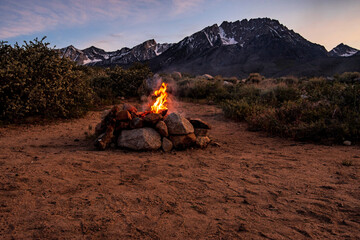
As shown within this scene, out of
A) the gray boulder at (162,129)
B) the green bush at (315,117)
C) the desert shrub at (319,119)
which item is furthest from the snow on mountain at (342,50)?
the gray boulder at (162,129)

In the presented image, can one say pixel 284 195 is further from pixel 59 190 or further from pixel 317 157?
pixel 59 190

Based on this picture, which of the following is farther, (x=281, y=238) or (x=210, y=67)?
(x=210, y=67)

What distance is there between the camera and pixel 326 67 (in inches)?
2191

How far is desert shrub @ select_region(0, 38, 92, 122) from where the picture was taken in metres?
7.21

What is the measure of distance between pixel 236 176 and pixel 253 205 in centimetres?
90

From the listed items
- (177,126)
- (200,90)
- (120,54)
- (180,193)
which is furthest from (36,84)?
(120,54)

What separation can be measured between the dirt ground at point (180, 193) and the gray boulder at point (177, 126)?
1.60 ft

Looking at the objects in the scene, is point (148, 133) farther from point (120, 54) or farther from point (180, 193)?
point (120, 54)

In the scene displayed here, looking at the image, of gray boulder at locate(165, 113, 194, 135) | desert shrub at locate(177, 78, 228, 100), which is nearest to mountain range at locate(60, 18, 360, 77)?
desert shrub at locate(177, 78, 228, 100)

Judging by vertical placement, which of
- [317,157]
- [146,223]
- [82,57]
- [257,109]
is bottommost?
[146,223]

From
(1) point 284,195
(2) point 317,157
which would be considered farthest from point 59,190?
(2) point 317,157

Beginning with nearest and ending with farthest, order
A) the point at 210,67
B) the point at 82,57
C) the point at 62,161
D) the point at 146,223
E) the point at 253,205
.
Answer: the point at 146,223
the point at 253,205
the point at 62,161
the point at 210,67
the point at 82,57

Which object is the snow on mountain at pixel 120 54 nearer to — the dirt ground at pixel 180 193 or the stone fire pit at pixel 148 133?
the stone fire pit at pixel 148 133

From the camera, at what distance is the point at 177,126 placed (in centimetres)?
525
